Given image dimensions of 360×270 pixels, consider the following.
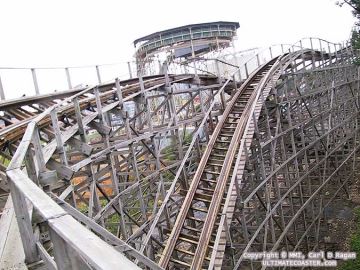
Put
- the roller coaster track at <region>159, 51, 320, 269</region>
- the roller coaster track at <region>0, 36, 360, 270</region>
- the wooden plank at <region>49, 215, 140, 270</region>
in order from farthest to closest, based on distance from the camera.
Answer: the roller coaster track at <region>159, 51, 320, 269</region> < the roller coaster track at <region>0, 36, 360, 270</region> < the wooden plank at <region>49, 215, 140, 270</region>

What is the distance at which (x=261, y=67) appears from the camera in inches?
526

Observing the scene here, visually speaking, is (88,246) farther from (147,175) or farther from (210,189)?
(147,175)

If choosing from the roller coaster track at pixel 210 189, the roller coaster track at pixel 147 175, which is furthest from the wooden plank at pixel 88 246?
the roller coaster track at pixel 210 189

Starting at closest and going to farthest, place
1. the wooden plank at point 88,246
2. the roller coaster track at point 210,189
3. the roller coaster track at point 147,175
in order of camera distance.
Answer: the wooden plank at point 88,246, the roller coaster track at point 147,175, the roller coaster track at point 210,189

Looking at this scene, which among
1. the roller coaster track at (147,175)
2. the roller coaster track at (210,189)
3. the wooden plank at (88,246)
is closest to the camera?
the wooden plank at (88,246)

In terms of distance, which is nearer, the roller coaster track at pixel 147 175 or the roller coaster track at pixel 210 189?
the roller coaster track at pixel 147 175

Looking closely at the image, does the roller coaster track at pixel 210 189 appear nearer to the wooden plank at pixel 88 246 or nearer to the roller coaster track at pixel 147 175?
the roller coaster track at pixel 147 175

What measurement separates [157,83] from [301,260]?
557 cm

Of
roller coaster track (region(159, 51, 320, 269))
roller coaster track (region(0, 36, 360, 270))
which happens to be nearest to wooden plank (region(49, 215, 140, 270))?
roller coaster track (region(0, 36, 360, 270))

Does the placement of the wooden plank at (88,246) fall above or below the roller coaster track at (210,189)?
above

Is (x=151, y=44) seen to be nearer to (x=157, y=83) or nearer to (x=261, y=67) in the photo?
(x=261, y=67)

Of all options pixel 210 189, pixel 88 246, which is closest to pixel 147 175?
pixel 210 189

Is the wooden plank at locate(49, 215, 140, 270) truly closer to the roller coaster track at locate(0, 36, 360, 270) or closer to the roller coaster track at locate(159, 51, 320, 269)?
the roller coaster track at locate(0, 36, 360, 270)

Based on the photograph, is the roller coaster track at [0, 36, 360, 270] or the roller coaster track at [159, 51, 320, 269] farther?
the roller coaster track at [159, 51, 320, 269]
